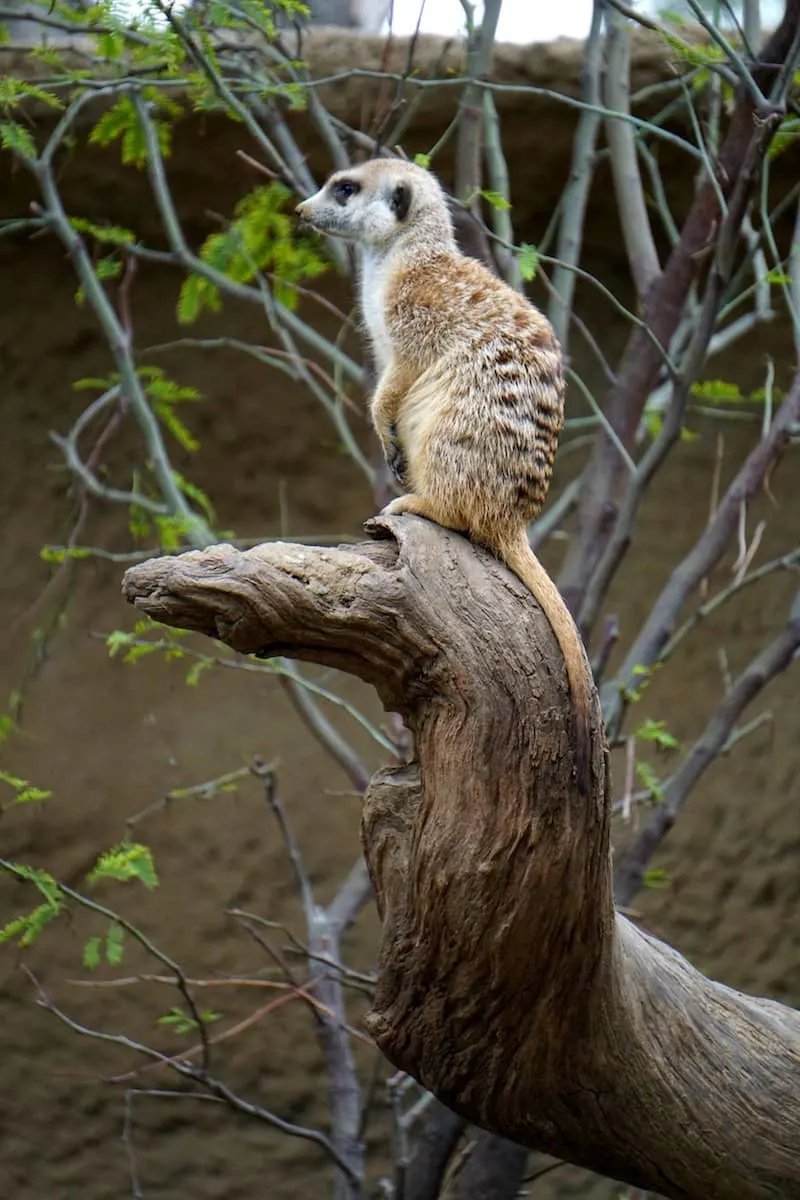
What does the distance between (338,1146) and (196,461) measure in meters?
2.16

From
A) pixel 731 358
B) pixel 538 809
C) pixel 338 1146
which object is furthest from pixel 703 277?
pixel 338 1146

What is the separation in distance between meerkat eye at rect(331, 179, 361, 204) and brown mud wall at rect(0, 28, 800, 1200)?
4.76ft

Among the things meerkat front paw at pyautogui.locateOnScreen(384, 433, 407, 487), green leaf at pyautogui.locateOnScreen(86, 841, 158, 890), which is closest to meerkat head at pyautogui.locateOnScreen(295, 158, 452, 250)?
meerkat front paw at pyautogui.locateOnScreen(384, 433, 407, 487)

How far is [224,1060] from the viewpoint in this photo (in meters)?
3.99

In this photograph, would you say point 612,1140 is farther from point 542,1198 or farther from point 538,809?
point 542,1198

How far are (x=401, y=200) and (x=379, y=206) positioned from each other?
0.16 ft

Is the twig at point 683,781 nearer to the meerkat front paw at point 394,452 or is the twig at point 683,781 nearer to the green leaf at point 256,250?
the meerkat front paw at point 394,452

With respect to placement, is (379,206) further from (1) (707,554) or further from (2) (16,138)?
(1) (707,554)

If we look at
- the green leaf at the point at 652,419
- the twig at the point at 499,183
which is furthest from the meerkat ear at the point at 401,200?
the green leaf at the point at 652,419

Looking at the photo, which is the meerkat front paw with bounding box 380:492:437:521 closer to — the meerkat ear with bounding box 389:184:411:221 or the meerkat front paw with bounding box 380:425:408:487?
the meerkat front paw with bounding box 380:425:408:487

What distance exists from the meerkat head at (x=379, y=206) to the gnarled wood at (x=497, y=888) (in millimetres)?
755

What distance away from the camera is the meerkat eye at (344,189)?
2.52 m

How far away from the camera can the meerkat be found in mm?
1978

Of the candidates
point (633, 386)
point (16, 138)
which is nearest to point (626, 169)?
point (633, 386)
